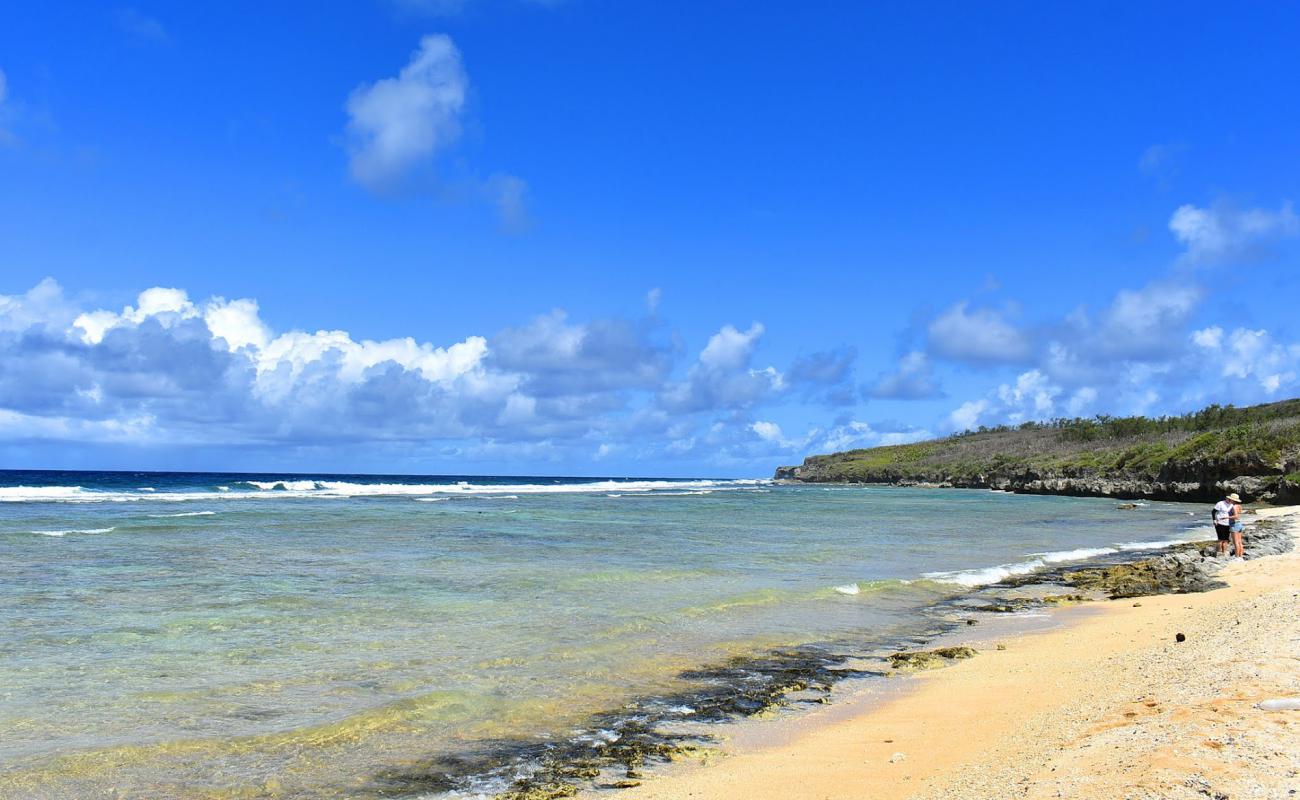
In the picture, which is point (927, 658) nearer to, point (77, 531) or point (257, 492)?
point (77, 531)

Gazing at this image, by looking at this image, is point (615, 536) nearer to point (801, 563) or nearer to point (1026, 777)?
point (801, 563)

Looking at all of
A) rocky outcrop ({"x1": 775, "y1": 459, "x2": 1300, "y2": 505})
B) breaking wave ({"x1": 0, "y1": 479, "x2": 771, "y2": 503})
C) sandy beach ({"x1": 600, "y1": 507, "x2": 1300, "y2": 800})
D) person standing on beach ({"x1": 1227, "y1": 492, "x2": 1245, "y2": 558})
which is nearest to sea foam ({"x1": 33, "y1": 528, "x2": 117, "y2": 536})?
breaking wave ({"x1": 0, "y1": 479, "x2": 771, "y2": 503})

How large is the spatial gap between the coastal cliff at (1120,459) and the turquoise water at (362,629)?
83.7ft

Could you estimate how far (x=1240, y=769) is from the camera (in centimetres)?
549

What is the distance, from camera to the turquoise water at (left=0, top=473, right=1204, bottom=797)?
8.31m

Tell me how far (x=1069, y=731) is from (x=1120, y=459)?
75409 mm

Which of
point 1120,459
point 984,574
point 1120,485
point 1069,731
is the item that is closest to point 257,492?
point 984,574

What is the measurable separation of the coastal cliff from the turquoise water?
25.5m

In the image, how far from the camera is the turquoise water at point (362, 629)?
8.31 m

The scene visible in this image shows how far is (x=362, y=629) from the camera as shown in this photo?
13.6m

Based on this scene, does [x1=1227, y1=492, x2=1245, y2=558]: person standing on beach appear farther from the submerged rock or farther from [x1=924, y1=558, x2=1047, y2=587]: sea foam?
the submerged rock

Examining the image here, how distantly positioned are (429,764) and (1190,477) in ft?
208

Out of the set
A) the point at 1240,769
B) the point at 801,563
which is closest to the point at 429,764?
the point at 1240,769

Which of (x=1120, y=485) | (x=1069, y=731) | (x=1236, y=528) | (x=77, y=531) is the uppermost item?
(x=1120, y=485)
